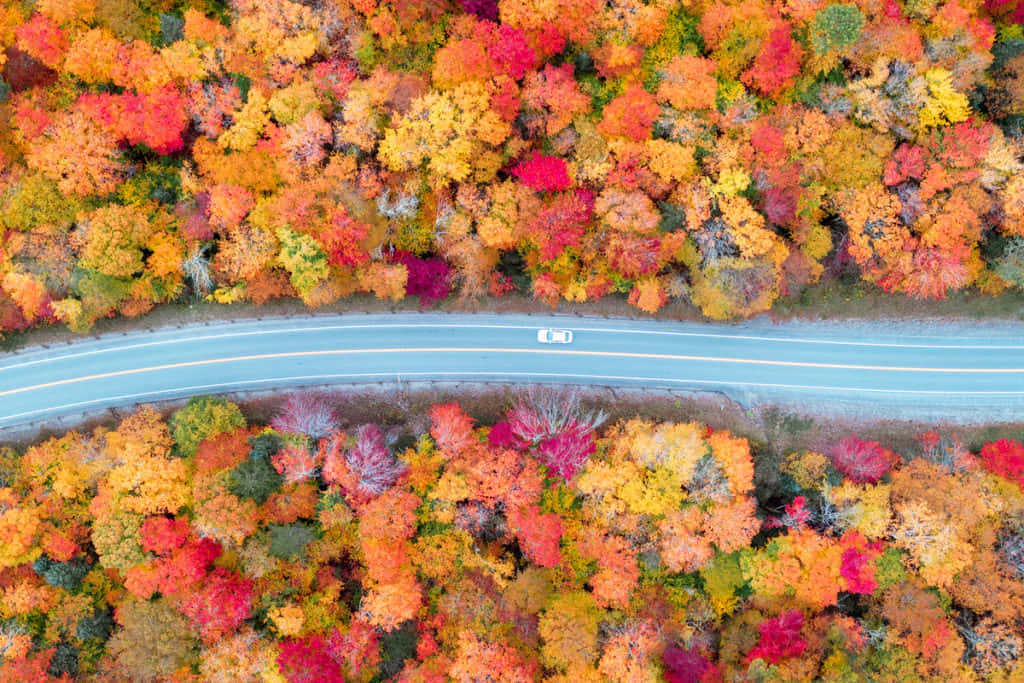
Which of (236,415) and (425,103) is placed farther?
(236,415)

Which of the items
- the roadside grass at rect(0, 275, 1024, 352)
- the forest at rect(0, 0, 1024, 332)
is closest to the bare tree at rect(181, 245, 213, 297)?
the forest at rect(0, 0, 1024, 332)

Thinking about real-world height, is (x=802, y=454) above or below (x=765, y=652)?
above

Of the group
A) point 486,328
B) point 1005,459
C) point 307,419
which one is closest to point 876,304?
point 1005,459

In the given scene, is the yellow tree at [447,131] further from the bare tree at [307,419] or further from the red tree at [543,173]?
the bare tree at [307,419]

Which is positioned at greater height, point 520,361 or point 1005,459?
point 520,361

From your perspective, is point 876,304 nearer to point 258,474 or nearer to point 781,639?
point 781,639

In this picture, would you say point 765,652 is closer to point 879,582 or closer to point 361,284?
point 879,582

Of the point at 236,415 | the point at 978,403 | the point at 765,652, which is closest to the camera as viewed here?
the point at 765,652

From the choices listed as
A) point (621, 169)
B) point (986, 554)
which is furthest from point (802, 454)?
point (621, 169)
